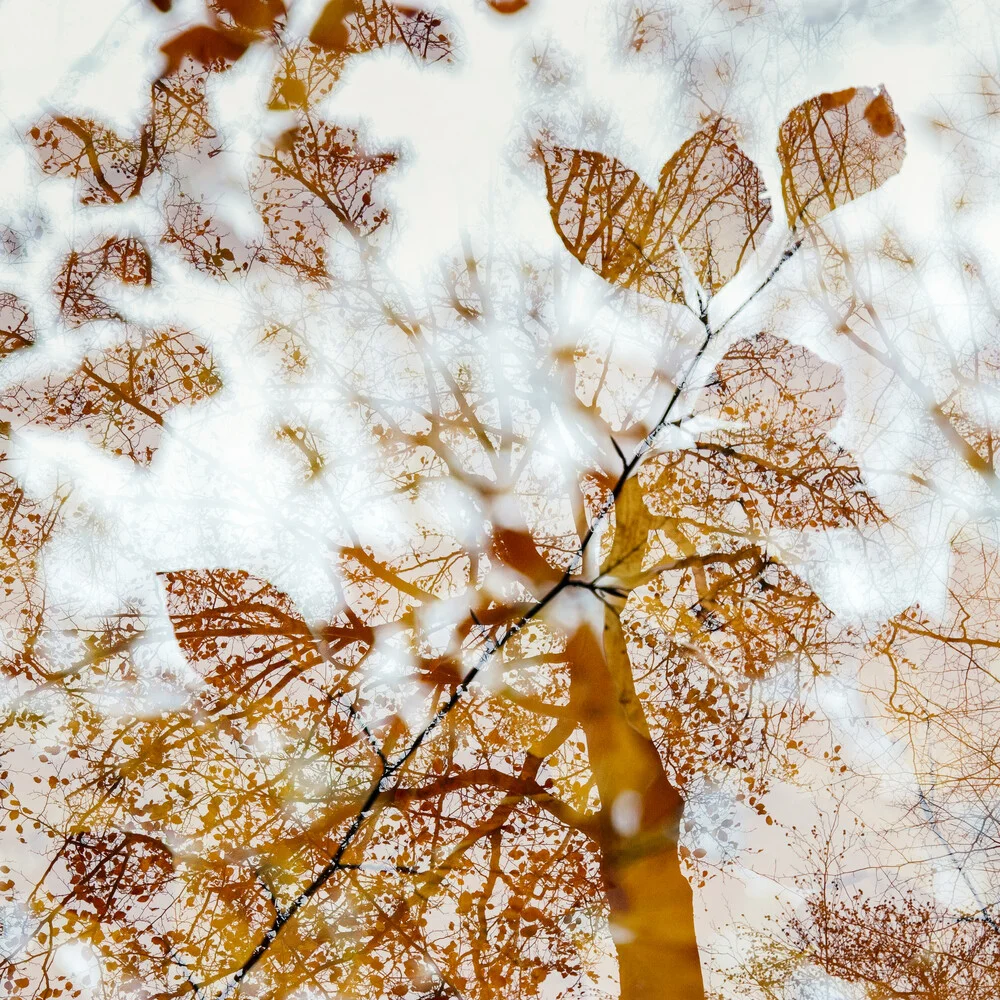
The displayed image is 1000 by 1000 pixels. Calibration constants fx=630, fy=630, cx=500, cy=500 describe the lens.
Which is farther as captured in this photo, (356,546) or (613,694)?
(356,546)

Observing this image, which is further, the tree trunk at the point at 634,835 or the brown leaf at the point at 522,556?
the brown leaf at the point at 522,556

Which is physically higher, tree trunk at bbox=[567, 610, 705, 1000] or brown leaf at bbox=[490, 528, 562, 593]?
brown leaf at bbox=[490, 528, 562, 593]

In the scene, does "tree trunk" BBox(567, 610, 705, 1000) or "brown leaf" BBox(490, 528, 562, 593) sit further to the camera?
"brown leaf" BBox(490, 528, 562, 593)

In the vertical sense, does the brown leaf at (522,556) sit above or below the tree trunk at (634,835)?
above

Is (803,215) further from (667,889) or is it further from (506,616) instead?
(667,889)

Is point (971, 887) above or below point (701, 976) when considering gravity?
above

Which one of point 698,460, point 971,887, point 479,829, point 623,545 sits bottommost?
point 971,887

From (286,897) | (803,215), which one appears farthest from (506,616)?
(803,215)

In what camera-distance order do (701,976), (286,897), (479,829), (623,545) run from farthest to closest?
(623,545), (479,829), (286,897), (701,976)
